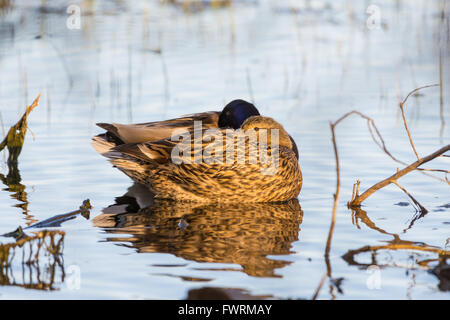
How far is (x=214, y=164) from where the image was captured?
18.6 ft

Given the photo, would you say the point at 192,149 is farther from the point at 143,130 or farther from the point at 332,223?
the point at 332,223

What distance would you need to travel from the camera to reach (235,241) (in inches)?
189

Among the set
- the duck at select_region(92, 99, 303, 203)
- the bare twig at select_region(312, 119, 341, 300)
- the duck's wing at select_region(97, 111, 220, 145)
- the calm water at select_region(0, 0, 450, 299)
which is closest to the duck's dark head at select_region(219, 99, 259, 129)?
the duck at select_region(92, 99, 303, 203)

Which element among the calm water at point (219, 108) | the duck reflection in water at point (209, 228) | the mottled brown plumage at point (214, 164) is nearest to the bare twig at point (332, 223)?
the calm water at point (219, 108)

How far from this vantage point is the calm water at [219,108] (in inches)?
163

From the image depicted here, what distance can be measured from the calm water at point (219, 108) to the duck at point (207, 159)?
153mm

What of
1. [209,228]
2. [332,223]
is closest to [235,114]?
[209,228]

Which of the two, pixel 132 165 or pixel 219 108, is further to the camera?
pixel 219 108

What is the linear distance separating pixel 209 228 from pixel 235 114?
174cm

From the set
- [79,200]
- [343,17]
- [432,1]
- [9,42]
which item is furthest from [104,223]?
[432,1]

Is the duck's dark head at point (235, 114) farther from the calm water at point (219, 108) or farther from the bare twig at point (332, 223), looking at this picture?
the bare twig at point (332, 223)

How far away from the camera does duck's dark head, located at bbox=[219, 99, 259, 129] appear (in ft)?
21.7
